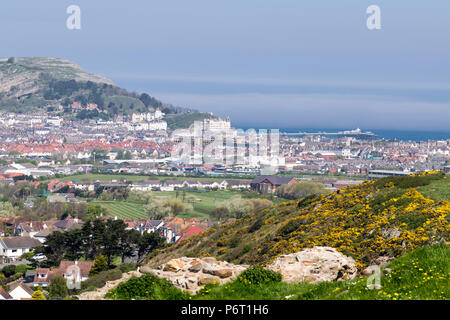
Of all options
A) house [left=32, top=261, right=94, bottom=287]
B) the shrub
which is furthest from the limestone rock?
house [left=32, top=261, right=94, bottom=287]

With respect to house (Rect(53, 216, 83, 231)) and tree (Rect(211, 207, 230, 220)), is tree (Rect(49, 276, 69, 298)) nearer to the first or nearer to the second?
house (Rect(53, 216, 83, 231))

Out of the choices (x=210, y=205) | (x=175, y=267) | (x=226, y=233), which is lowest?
(x=210, y=205)

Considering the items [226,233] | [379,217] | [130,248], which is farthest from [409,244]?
[130,248]

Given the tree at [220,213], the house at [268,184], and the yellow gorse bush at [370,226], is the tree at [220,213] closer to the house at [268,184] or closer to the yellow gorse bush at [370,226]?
the house at [268,184]

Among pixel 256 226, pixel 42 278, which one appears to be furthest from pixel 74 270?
pixel 256 226

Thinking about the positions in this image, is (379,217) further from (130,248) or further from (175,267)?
(130,248)

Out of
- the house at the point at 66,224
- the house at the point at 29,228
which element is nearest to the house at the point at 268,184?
the house at the point at 66,224
